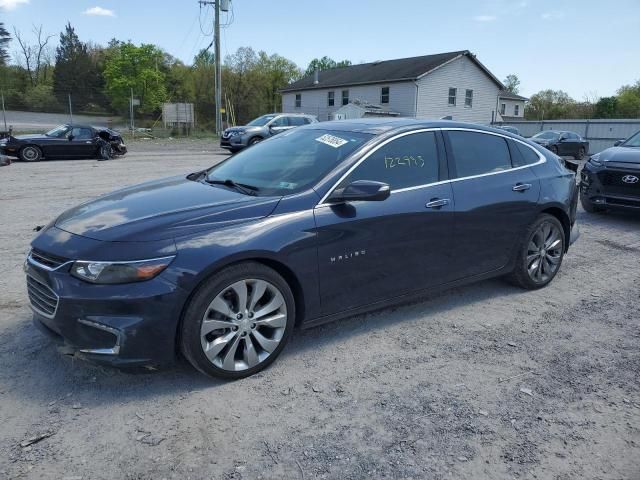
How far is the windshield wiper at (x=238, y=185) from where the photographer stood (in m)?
3.79

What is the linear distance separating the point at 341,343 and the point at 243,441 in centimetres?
133

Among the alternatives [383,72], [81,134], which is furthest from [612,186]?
[383,72]

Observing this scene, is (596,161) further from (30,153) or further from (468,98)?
(468,98)

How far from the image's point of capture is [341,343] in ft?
13.0

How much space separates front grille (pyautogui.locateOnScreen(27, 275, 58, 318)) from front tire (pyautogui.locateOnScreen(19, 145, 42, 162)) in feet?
51.3

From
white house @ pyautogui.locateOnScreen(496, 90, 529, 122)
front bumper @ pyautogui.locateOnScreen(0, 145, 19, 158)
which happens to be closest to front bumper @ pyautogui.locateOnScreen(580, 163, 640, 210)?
front bumper @ pyautogui.locateOnScreen(0, 145, 19, 158)

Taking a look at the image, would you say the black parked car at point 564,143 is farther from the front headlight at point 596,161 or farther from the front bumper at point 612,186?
the front bumper at point 612,186

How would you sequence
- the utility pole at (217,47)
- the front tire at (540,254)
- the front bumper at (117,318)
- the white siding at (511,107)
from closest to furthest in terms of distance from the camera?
the front bumper at (117,318) → the front tire at (540,254) → the utility pole at (217,47) → the white siding at (511,107)

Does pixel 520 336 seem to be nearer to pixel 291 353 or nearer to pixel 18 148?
pixel 291 353

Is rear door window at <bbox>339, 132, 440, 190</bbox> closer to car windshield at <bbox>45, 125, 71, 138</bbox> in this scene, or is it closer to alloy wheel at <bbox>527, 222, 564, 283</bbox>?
alloy wheel at <bbox>527, 222, 564, 283</bbox>

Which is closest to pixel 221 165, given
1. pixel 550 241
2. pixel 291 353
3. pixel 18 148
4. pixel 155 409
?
pixel 291 353

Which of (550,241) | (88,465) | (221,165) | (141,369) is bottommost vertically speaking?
(88,465)

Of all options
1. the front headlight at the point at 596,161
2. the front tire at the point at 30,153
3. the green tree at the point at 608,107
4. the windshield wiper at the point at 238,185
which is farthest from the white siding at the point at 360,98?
the windshield wiper at the point at 238,185

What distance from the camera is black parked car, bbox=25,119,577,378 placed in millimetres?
3037
